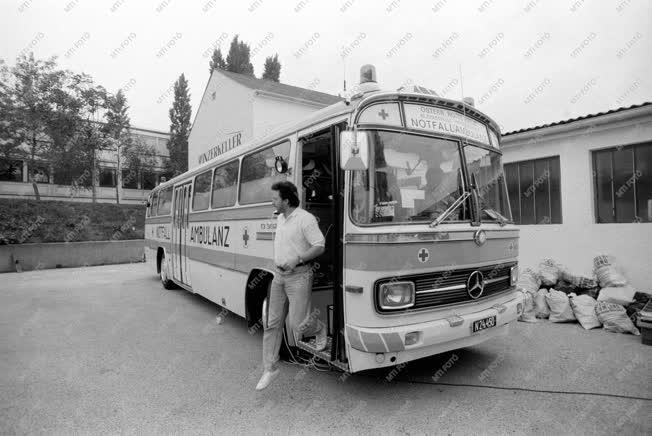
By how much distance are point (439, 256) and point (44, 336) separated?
6101 mm

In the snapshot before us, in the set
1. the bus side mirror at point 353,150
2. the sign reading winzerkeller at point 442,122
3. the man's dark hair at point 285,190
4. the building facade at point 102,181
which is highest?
the building facade at point 102,181

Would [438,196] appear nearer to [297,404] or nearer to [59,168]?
[297,404]

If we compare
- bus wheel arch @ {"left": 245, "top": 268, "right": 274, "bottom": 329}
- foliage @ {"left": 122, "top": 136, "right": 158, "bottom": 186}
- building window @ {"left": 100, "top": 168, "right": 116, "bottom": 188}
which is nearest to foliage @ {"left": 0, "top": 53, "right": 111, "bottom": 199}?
foliage @ {"left": 122, "top": 136, "right": 158, "bottom": 186}

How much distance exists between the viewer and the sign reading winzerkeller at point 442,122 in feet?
12.9

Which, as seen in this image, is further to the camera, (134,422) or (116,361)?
(116,361)

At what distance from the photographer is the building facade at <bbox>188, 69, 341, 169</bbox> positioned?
20172 millimetres

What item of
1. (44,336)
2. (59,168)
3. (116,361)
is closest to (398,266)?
(116,361)

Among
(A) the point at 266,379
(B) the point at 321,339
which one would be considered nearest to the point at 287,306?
(B) the point at 321,339

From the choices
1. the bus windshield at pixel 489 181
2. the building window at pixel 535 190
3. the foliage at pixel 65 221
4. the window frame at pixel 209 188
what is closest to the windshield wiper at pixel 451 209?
the bus windshield at pixel 489 181

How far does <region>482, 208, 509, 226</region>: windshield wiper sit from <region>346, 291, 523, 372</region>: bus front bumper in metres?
1.03

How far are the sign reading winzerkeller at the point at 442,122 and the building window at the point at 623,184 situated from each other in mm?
4360

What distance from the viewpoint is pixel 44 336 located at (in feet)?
20.5

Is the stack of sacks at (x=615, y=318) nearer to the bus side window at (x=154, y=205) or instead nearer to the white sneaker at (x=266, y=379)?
the white sneaker at (x=266, y=379)

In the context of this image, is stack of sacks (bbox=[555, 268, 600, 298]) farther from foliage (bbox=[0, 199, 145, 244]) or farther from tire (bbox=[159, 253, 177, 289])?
foliage (bbox=[0, 199, 145, 244])
